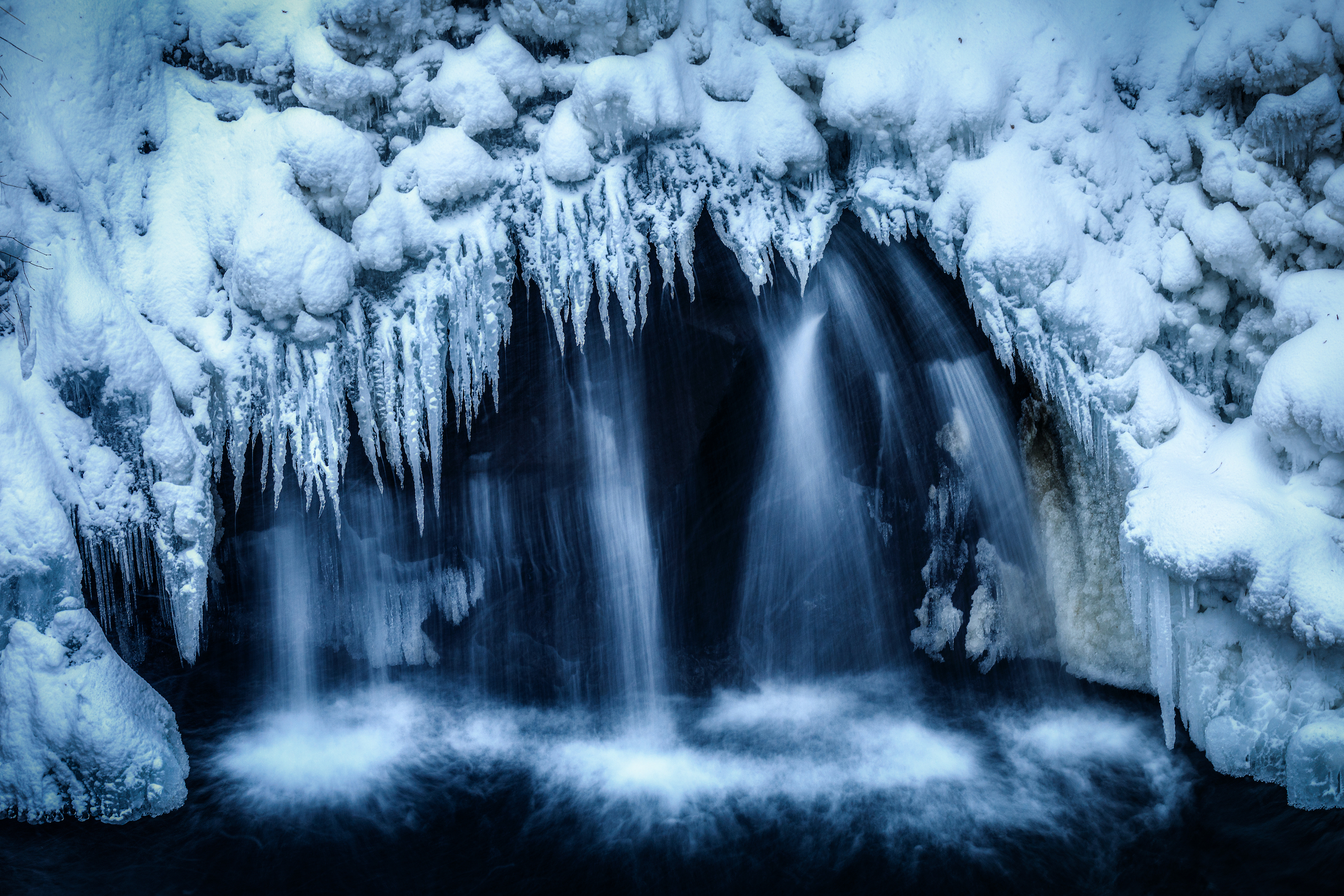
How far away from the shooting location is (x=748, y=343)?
19.0 feet

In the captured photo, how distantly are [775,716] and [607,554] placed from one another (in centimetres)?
175

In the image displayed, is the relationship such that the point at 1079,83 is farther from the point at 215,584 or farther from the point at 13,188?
the point at 215,584

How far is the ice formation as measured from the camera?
14.5 feet

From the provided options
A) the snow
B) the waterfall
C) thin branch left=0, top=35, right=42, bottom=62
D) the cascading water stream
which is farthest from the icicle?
thin branch left=0, top=35, right=42, bottom=62

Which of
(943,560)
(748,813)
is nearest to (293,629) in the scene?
(748,813)

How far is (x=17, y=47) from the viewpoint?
457cm

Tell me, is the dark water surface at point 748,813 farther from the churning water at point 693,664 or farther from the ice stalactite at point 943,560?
the ice stalactite at point 943,560

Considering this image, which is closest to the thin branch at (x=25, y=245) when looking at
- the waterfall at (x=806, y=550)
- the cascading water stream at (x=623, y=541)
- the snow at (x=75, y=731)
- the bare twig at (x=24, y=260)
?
the bare twig at (x=24, y=260)

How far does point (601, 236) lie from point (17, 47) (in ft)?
11.1

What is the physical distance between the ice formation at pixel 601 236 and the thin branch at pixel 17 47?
0.19 ft

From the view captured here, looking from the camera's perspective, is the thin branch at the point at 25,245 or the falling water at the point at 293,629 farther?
the falling water at the point at 293,629

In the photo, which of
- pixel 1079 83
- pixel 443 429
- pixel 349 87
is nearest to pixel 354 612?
pixel 443 429

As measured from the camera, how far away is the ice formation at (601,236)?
14.5 ft

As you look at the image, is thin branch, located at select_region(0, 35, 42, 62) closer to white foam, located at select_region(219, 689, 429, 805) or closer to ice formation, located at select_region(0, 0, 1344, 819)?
ice formation, located at select_region(0, 0, 1344, 819)
